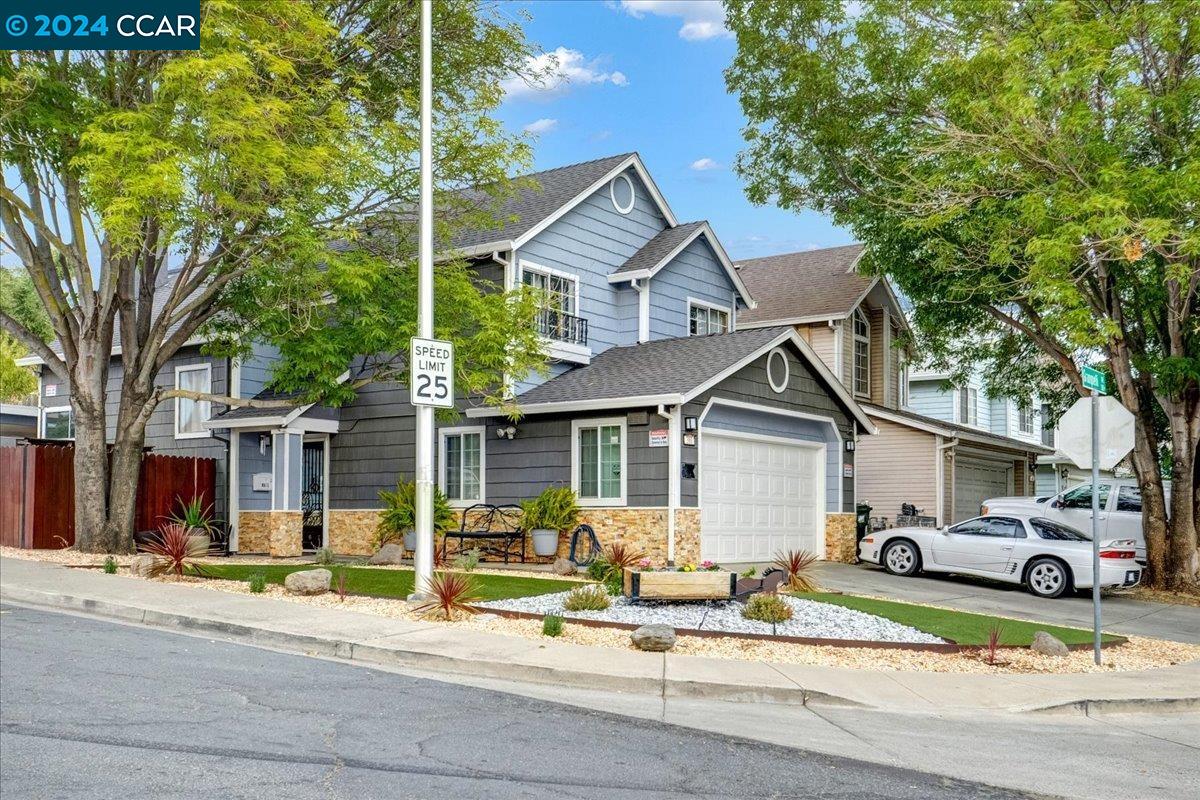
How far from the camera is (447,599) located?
1216 cm

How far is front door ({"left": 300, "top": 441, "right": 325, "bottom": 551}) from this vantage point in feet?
76.2

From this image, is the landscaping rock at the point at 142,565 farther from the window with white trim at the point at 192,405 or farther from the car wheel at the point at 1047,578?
the car wheel at the point at 1047,578

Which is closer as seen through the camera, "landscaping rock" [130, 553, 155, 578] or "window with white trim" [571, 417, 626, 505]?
"landscaping rock" [130, 553, 155, 578]

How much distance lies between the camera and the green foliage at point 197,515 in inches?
811

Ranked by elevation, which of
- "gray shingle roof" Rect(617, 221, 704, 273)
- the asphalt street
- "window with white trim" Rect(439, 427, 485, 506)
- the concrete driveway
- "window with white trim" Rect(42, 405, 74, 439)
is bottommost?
the concrete driveway

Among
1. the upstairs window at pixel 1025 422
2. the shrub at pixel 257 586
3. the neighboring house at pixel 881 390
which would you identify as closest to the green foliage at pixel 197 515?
the shrub at pixel 257 586

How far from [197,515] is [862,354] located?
1823cm

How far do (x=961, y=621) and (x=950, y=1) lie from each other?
11452mm

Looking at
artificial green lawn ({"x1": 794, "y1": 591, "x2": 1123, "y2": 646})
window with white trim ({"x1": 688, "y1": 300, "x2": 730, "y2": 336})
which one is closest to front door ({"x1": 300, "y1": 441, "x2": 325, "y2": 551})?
window with white trim ({"x1": 688, "y1": 300, "x2": 730, "y2": 336})

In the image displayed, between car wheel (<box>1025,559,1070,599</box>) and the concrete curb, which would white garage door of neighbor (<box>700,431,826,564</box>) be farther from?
the concrete curb

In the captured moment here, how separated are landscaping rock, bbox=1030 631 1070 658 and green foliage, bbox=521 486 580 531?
904cm

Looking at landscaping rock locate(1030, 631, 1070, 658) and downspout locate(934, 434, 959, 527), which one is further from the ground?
downspout locate(934, 434, 959, 527)

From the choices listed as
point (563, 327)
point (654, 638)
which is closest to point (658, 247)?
point (563, 327)

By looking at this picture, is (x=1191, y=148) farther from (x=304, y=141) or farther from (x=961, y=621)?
(x=304, y=141)
